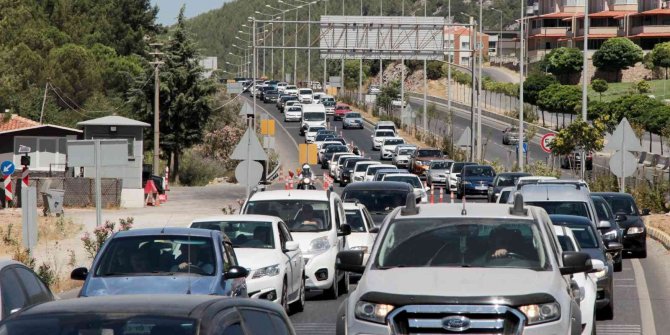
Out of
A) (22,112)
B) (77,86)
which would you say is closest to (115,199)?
(22,112)

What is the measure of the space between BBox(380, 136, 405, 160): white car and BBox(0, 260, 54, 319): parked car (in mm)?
68101

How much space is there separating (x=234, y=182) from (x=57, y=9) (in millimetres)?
36792

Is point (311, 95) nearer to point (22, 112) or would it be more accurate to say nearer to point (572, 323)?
point (22, 112)

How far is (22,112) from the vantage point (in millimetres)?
84938

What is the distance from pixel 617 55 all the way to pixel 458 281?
13206 centimetres

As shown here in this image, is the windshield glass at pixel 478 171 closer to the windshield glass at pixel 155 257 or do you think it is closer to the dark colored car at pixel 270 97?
the windshield glass at pixel 155 257

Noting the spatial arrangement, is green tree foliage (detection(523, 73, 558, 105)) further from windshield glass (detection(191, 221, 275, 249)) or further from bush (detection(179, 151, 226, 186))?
windshield glass (detection(191, 221, 275, 249))

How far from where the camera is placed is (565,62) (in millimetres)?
142250

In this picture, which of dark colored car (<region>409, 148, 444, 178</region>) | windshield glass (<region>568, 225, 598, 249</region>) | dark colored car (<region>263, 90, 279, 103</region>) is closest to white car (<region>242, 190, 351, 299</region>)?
windshield glass (<region>568, 225, 598, 249</region>)

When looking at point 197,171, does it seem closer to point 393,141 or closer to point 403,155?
point 403,155

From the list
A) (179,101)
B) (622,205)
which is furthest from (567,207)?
(179,101)

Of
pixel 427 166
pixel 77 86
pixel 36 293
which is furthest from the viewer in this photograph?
pixel 77 86

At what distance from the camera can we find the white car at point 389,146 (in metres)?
81.5

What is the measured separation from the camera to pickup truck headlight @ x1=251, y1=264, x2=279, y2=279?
17.8 m
